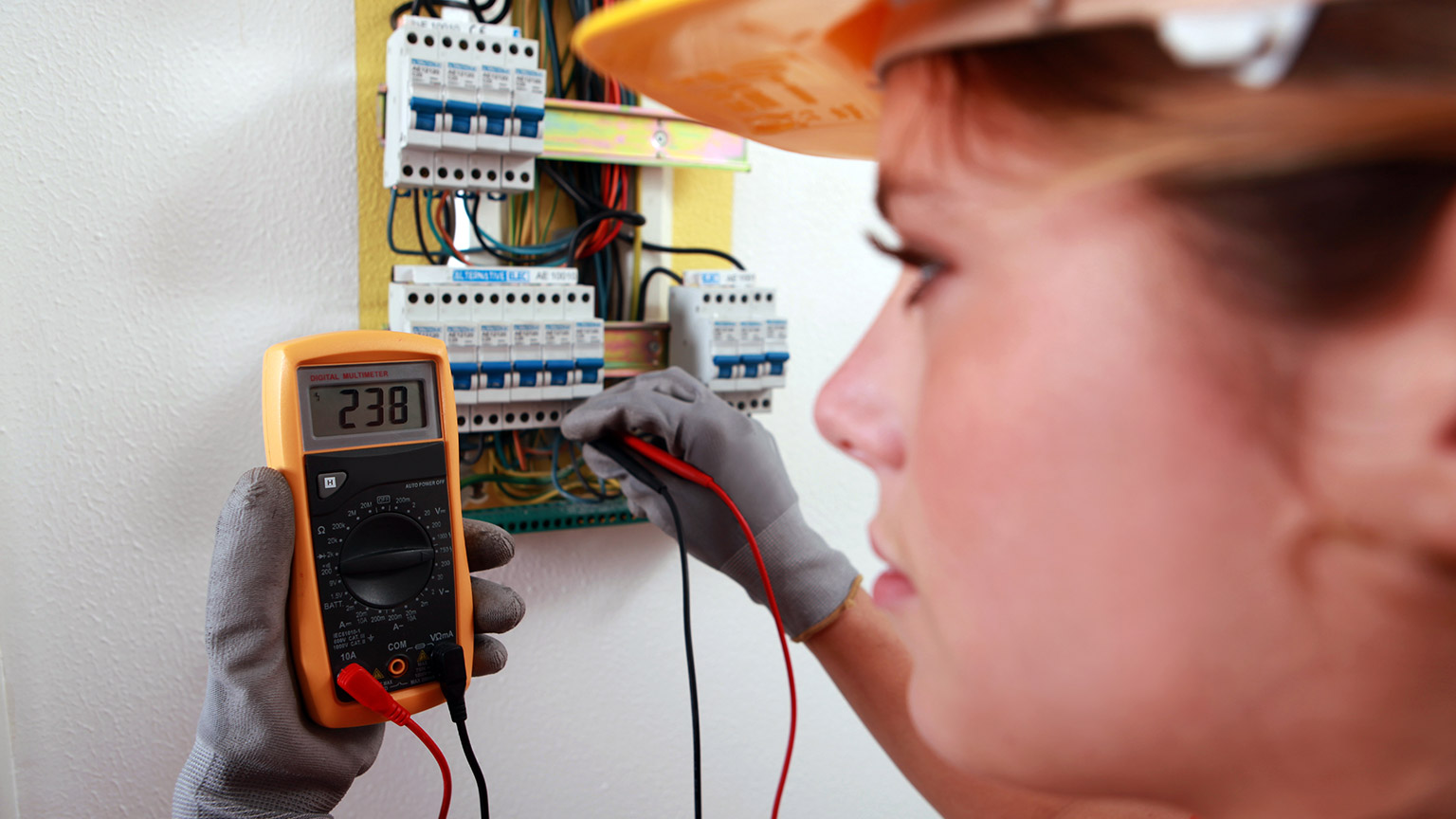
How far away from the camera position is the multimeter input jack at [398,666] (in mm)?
813

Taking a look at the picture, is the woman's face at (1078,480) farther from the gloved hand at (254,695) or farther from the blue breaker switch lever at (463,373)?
the blue breaker switch lever at (463,373)

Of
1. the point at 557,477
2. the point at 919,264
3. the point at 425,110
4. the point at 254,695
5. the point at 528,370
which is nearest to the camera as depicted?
the point at 919,264

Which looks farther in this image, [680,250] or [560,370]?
[680,250]

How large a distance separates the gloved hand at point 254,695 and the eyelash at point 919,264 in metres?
0.57

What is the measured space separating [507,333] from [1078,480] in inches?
31.9

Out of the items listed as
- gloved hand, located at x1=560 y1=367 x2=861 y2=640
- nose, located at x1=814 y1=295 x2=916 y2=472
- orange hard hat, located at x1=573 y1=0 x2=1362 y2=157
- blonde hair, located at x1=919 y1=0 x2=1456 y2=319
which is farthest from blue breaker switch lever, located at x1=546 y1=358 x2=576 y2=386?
blonde hair, located at x1=919 y1=0 x2=1456 y2=319

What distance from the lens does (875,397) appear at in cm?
49

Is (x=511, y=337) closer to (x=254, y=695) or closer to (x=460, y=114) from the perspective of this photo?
(x=460, y=114)

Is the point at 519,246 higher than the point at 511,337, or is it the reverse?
the point at 519,246

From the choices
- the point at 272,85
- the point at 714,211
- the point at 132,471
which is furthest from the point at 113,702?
the point at 714,211

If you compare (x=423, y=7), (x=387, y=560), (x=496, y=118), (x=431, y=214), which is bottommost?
(x=387, y=560)

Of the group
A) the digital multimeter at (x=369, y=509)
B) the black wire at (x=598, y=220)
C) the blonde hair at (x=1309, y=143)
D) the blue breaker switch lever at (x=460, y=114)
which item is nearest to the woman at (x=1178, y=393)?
the blonde hair at (x=1309, y=143)

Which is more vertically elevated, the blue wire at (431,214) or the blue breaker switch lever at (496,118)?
the blue breaker switch lever at (496,118)

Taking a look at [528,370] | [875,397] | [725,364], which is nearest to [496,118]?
[528,370]
